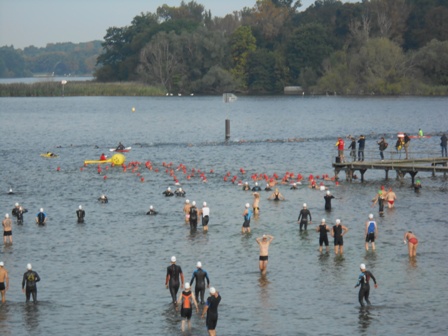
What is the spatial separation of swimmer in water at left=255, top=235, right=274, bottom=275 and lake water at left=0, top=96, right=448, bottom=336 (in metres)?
0.39

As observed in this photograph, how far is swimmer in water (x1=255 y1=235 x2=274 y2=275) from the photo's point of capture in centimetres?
3872

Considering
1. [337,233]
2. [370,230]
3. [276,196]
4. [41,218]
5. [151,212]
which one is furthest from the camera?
[276,196]

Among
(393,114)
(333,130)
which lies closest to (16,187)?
(333,130)

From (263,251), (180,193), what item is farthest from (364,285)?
(180,193)

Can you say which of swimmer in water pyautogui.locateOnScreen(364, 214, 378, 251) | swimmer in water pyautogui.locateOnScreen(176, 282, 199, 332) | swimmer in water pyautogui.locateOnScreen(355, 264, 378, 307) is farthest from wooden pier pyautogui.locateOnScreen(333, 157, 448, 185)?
swimmer in water pyautogui.locateOnScreen(176, 282, 199, 332)

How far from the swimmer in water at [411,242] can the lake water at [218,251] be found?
0.51 metres

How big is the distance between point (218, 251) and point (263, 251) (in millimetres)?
5455

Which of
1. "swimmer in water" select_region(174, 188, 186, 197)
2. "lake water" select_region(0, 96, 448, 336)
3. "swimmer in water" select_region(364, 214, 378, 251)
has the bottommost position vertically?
"lake water" select_region(0, 96, 448, 336)

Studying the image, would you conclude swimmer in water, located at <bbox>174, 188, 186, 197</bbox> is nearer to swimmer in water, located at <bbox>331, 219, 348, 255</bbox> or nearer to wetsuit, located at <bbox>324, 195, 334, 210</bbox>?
wetsuit, located at <bbox>324, 195, 334, 210</bbox>

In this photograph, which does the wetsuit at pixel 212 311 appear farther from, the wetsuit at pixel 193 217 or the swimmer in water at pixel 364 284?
the wetsuit at pixel 193 217

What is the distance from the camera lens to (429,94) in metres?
188

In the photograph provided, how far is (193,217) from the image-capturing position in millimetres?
48031

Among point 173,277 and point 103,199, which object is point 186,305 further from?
point 103,199

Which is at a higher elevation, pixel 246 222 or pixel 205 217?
pixel 205 217
